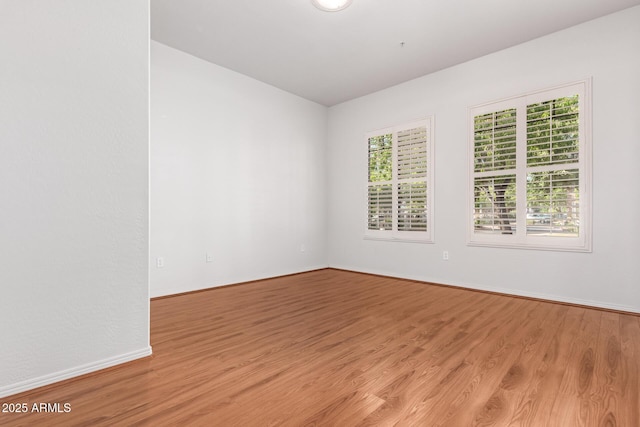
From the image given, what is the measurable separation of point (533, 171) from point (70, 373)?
447 centimetres

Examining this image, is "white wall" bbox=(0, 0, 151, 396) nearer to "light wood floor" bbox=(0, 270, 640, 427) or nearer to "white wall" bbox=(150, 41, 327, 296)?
"light wood floor" bbox=(0, 270, 640, 427)

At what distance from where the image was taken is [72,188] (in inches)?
71.2

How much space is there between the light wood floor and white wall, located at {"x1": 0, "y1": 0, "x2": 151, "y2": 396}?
0.75ft

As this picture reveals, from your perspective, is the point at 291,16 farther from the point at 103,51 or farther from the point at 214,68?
the point at 103,51

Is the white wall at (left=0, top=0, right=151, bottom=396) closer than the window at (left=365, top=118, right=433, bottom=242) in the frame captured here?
Yes

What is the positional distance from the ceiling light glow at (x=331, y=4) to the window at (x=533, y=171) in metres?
2.19

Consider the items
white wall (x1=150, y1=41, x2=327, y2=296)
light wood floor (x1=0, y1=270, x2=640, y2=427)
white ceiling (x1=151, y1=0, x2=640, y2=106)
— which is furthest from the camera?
white wall (x1=150, y1=41, x2=327, y2=296)

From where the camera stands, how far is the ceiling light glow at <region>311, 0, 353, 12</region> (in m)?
2.92

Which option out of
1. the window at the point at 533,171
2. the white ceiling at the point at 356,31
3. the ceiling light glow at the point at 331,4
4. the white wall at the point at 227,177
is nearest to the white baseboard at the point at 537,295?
the window at the point at 533,171

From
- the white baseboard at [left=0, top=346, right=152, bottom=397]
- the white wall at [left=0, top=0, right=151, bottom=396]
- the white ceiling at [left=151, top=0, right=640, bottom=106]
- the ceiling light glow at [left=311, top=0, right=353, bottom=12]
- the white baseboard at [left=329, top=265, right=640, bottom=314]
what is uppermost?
the white ceiling at [left=151, top=0, right=640, bottom=106]

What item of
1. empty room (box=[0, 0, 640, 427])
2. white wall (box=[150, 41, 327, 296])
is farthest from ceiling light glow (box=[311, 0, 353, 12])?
A: white wall (box=[150, 41, 327, 296])

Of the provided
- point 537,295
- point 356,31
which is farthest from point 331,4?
point 537,295

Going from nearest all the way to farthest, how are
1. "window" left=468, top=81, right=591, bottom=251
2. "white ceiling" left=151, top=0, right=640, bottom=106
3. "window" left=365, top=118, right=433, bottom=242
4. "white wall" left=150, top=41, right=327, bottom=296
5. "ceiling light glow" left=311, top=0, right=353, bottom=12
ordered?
"ceiling light glow" left=311, top=0, right=353, bottom=12 → "white ceiling" left=151, top=0, right=640, bottom=106 → "window" left=468, top=81, right=591, bottom=251 → "white wall" left=150, top=41, right=327, bottom=296 → "window" left=365, top=118, right=433, bottom=242

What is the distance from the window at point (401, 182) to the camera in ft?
15.0
